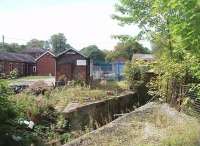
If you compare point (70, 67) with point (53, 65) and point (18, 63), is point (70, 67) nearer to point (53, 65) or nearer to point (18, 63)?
point (53, 65)

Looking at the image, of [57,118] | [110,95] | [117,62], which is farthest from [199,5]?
[117,62]

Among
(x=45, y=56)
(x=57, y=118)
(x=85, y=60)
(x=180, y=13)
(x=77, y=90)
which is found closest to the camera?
(x=180, y=13)

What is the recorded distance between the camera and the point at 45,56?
85.2 metres

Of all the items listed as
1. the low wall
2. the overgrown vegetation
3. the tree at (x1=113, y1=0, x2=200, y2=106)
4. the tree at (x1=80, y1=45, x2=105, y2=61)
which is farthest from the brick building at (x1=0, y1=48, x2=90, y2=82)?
the tree at (x1=80, y1=45, x2=105, y2=61)

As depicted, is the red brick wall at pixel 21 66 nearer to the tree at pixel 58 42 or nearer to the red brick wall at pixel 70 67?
the red brick wall at pixel 70 67

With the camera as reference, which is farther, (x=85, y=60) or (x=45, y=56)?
(x=45, y=56)

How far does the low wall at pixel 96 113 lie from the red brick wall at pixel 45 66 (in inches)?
2213

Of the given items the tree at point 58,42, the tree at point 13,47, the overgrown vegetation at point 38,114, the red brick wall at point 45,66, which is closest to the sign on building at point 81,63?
the overgrown vegetation at point 38,114

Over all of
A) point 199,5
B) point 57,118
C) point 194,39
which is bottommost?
point 57,118

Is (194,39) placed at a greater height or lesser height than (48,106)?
greater

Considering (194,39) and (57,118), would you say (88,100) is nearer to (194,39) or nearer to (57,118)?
(57,118)

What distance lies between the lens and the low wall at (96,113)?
21603 mm

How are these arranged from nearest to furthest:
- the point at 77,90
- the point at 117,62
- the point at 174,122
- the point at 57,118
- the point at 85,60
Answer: the point at 174,122
the point at 57,118
the point at 77,90
the point at 85,60
the point at 117,62

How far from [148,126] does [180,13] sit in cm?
358
